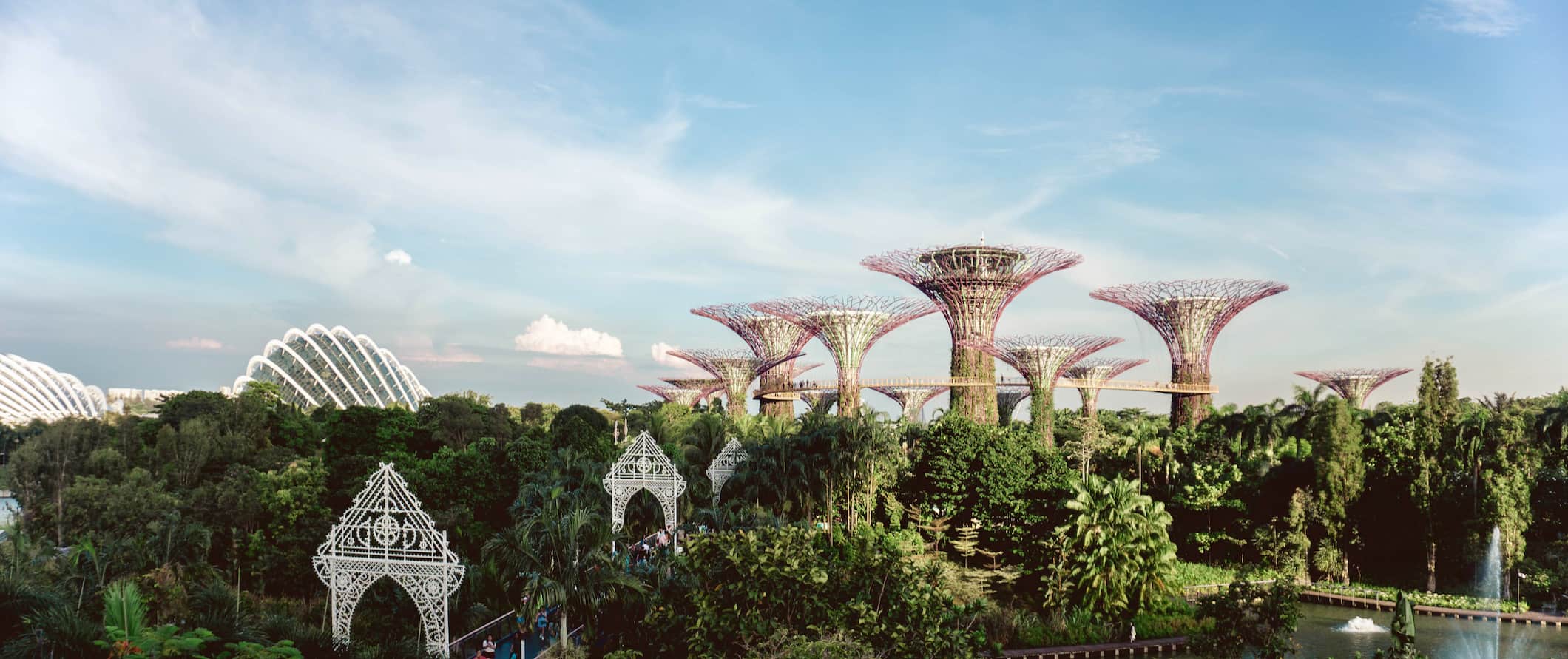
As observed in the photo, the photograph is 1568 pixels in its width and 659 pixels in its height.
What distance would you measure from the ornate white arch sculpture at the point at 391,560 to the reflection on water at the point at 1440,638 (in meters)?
14.4

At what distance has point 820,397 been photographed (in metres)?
55.6

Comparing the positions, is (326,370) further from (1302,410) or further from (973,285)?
(1302,410)

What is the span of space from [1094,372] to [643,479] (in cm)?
4016

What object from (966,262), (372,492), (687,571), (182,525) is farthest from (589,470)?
(966,262)

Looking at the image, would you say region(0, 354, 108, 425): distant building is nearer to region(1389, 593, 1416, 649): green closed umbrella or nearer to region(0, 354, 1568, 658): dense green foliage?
region(0, 354, 1568, 658): dense green foliage

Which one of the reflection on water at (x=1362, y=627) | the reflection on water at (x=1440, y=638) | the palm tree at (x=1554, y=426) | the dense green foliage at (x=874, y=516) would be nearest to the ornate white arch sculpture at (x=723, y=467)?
the dense green foliage at (x=874, y=516)

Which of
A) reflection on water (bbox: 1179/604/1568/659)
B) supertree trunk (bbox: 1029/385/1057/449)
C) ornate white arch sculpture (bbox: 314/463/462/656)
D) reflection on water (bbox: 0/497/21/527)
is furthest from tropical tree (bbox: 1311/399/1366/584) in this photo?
reflection on water (bbox: 0/497/21/527)

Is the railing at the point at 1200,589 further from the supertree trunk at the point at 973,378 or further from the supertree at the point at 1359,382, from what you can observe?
the supertree at the point at 1359,382

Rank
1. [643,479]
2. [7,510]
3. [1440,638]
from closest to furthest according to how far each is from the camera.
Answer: [643,479]
[1440,638]
[7,510]

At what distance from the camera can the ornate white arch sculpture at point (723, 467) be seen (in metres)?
21.5

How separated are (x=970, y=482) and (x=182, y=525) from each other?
2129cm

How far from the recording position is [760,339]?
48219 mm

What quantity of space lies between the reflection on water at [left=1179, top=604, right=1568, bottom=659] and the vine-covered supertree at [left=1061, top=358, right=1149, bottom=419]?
27.8m

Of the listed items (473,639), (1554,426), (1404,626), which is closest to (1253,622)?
(1404,626)
